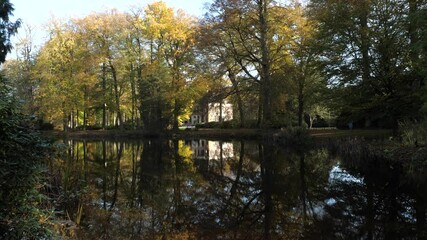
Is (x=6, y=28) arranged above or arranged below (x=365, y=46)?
above

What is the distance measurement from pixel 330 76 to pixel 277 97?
28.2 ft

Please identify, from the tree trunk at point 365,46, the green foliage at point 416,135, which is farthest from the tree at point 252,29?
the green foliage at point 416,135

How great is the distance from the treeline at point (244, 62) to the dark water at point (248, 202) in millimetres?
6558

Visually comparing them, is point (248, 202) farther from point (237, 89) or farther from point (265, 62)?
point (237, 89)

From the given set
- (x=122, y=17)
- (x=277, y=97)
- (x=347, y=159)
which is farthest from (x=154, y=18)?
(x=347, y=159)

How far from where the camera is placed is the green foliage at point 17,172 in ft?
13.0

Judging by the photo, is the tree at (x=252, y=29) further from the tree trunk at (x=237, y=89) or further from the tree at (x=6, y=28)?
the tree at (x=6, y=28)

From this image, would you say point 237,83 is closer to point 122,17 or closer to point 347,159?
point 122,17

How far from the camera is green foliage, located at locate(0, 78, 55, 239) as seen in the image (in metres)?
3.97

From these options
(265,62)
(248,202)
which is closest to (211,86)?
(265,62)

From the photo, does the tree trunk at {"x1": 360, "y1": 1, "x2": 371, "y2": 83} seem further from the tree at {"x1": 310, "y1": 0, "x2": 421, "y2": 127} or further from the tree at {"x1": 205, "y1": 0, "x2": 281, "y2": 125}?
the tree at {"x1": 205, "y1": 0, "x2": 281, "y2": 125}

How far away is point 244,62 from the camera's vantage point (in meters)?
37.5

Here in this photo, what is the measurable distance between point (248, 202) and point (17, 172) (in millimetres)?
6709

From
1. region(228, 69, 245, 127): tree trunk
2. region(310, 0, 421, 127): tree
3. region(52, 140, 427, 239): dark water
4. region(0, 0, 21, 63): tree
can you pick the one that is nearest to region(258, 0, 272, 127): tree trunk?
region(228, 69, 245, 127): tree trunk
